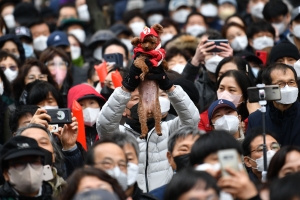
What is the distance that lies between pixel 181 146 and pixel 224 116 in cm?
175

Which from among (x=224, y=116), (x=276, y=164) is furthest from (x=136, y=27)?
(x=276, y=164)

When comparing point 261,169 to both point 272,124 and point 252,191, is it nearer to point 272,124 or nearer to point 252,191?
point 272,124

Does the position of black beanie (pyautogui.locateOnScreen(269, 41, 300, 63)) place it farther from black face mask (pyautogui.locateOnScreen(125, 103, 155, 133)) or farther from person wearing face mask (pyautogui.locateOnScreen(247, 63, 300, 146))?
black face mask (pyautogui.locateOnScreen(125, 103, 155, 133))

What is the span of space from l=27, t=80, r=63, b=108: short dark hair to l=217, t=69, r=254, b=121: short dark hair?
1.88 meters

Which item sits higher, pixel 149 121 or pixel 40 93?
pixel 40 93

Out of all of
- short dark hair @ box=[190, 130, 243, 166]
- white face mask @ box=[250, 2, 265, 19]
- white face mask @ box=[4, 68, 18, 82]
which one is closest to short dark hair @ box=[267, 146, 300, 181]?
short dark hair @ box=[190, 130, 243, 166]

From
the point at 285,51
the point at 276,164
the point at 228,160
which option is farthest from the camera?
the point at 285,51

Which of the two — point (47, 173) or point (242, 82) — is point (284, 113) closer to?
point (242, 82)

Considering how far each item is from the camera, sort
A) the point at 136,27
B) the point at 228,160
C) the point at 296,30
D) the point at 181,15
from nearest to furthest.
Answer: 1. the point at 228,160
2. the point at 296,30
3. the point at 136,27
4. the point at 181,15

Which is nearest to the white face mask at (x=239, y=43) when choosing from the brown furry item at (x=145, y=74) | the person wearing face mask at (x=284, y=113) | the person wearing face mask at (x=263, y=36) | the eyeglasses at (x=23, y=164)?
the person wearing face mask at (x=263, y=36)

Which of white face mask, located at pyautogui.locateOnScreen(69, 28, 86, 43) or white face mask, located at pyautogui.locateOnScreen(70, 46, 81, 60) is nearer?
white face mask, located at pyautogui.locateOnScreen(70, 46, 81, 60)

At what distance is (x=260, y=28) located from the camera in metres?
13.4

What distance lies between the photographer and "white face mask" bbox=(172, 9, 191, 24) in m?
17.3

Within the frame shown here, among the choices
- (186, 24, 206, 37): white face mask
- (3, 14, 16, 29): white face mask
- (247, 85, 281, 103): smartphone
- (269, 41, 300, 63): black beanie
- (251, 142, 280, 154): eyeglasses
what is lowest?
(251, 142, 280, 154): eyeglasses
